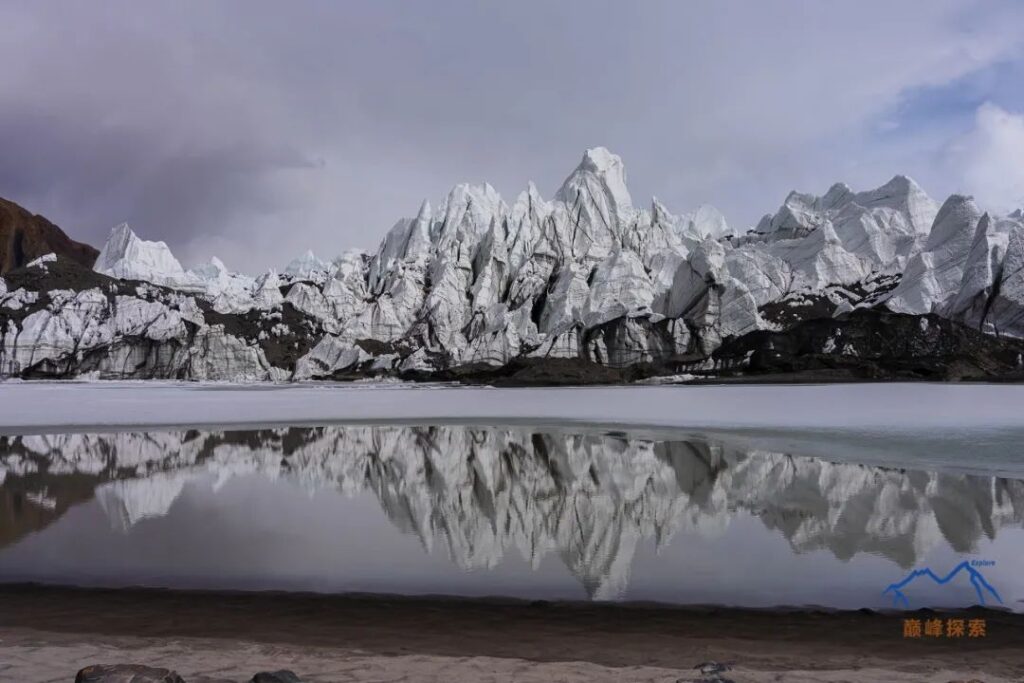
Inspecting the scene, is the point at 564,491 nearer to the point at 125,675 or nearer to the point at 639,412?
the point at 125,675

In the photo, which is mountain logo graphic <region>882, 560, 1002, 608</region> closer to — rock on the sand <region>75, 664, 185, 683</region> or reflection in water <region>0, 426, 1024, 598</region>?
reflection in water <region>0, 426, 1024, 598</region>

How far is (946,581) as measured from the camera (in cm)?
965

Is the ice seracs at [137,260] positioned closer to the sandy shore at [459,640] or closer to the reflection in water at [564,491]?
the reflection in water at [564,491]

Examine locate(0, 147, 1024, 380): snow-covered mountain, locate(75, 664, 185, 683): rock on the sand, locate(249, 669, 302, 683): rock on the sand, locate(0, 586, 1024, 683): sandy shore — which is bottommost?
locate(0, 586, 1024, 683): sandy shore

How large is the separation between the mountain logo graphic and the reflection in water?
2.06ft

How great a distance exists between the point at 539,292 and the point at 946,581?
447 ft

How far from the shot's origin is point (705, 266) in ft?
384

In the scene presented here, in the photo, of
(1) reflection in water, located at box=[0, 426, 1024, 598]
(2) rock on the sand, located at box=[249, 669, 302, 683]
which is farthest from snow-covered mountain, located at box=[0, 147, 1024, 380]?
(2) rock on the sand, located at box=[249, 669, 302, 683]

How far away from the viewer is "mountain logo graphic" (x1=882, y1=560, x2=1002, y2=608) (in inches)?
354

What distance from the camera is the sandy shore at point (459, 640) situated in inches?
256

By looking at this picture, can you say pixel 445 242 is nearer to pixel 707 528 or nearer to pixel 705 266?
pixel 705 266

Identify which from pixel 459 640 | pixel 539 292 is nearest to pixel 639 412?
pixel 459 640

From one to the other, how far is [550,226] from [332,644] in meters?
155

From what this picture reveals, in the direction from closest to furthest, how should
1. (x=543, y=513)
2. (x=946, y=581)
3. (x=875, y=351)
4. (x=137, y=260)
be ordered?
(x=946, y=581), (x=543, y=513), (x=875, y=351), (x=137, y=260)
